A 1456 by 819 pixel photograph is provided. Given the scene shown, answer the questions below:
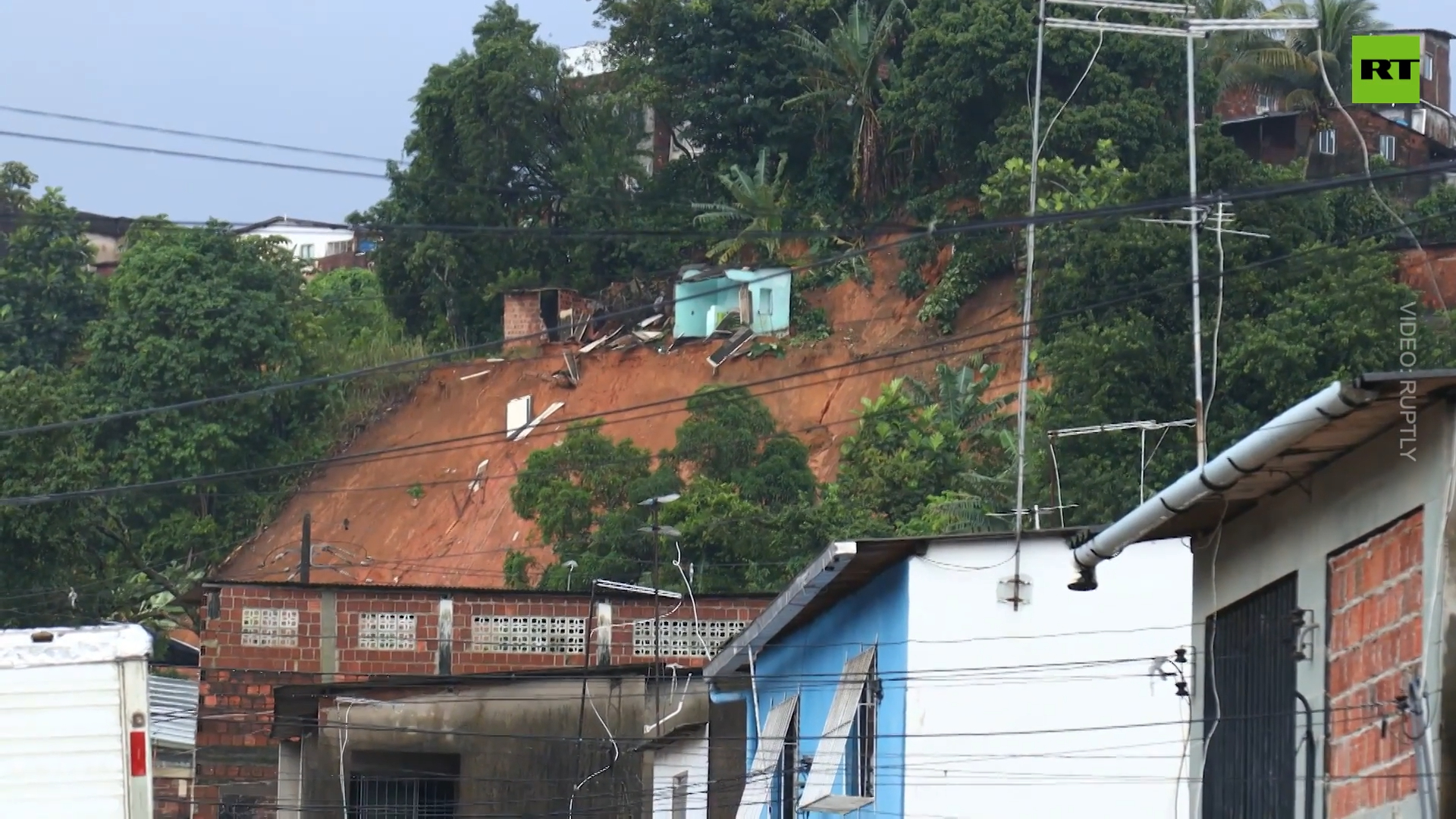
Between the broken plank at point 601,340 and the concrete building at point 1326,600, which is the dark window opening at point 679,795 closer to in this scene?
the concrete building at point 1326,600

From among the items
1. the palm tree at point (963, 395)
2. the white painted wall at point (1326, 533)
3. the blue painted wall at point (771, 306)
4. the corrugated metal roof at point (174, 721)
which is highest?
the blue painted wall at point (771, 306)

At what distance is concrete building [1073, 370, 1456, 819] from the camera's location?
678cm

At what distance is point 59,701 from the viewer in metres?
10.0

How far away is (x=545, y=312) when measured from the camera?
170 ft

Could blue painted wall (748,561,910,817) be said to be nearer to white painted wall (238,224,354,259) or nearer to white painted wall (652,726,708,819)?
white painted wall (652,726,708,819)

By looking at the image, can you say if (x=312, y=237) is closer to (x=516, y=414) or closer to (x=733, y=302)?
(x=516, y=414)

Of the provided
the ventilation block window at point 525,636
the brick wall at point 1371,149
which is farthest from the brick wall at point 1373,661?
the brick wall at point 1371,149

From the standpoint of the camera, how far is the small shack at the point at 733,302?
48.7 metres

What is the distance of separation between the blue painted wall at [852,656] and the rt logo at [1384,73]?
930 inches

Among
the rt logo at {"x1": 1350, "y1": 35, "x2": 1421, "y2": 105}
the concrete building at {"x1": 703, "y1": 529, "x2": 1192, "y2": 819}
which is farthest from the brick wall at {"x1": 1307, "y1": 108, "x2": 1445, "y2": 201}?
the concrete building at {"x1": 703, "y1": 529, "x2": 1192, "y2": 819}

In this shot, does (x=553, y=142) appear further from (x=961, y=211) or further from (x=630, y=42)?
(x=961, y=211)

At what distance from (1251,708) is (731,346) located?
40.3m

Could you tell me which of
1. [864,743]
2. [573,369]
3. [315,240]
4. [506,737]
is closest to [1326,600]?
[864,743]

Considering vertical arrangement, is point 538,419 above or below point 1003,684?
above
